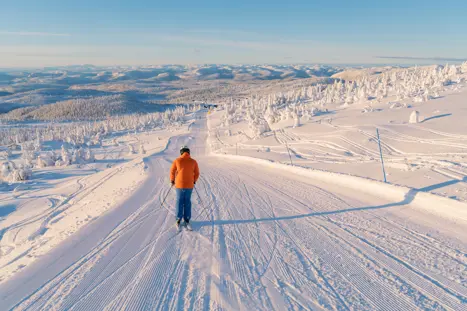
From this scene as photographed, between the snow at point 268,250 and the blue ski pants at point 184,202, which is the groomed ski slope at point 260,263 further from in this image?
the blue ski pants at point 184,202

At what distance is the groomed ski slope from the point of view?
376 centimetres

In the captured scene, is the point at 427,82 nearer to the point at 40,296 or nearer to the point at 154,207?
the point at 154,207

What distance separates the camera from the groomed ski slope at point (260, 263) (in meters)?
3.76

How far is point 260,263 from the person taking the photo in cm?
468

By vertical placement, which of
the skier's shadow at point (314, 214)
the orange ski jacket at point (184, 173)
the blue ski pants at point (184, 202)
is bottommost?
the skier's shadow at point (314, 214)

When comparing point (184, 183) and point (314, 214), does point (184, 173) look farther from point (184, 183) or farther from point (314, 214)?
point (314, 214)

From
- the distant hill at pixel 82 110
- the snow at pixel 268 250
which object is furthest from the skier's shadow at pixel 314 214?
the distant hill at pixel 82 110

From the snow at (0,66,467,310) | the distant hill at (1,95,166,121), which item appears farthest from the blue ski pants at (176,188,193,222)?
the distant hill at (1,95,166,121)

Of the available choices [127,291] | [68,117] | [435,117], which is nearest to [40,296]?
[127,291]

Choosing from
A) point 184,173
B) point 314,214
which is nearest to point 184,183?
point 184,173

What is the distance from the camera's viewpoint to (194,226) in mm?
6508

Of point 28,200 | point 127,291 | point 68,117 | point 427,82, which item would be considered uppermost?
point 427,82

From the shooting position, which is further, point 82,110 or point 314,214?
point 82,110

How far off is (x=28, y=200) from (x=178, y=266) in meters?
14.6
